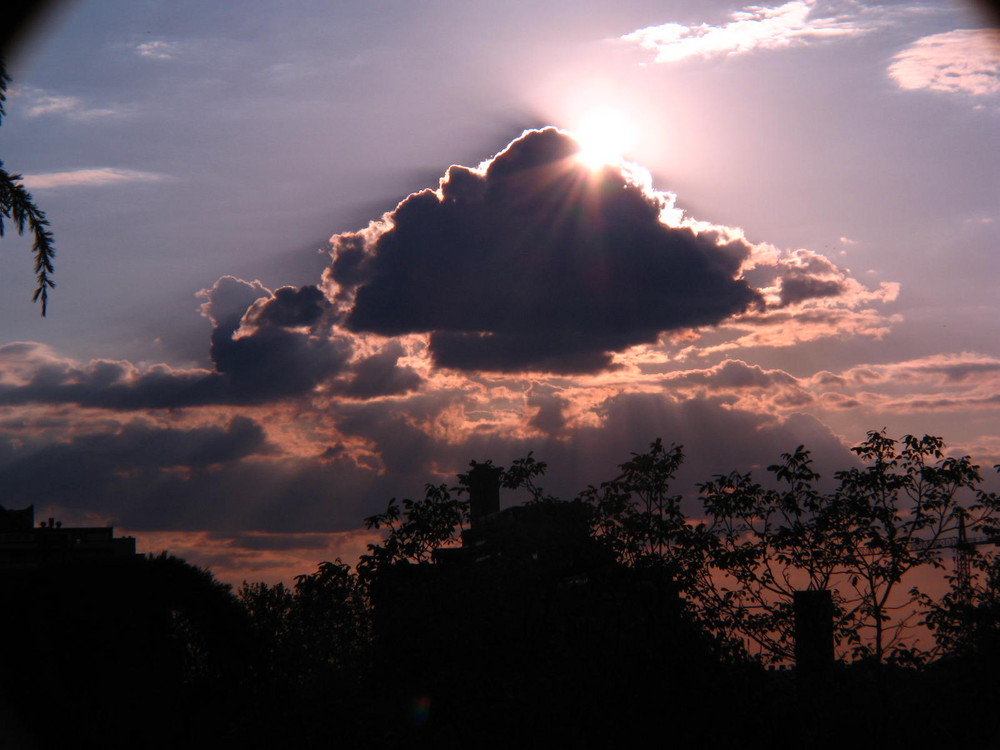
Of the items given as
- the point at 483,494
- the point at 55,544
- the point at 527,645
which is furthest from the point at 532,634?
the point at 483,494

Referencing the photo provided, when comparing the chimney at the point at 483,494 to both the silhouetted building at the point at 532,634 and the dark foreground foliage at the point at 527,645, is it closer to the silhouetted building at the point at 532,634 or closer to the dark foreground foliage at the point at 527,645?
the dark foreground foliage at the point at 527,645

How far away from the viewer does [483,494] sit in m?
32.3

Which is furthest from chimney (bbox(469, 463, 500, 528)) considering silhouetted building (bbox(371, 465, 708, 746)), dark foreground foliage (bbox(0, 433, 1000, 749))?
silhouetted building (bbox(371, 465, 708, 746))

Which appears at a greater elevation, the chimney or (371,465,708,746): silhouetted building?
the chimney

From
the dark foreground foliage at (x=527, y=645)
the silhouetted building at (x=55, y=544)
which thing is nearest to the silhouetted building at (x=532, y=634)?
the dark foreground foliage at (x=527, y=645)

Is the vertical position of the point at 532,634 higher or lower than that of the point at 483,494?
lower

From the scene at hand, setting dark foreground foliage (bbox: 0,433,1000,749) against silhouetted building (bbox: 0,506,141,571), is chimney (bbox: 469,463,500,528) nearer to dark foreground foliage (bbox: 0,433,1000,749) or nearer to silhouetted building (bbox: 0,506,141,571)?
dark foreground foliage (bbox: 0,433,1000,749)

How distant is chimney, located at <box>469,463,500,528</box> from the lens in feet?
79.2

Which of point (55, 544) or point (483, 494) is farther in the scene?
point (483, 494)

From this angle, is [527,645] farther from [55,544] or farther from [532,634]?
[55,544]

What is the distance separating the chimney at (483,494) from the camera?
24.1m

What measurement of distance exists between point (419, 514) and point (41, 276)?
43.1ft

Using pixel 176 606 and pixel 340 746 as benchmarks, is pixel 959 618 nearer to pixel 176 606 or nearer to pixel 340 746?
pixel 340 746

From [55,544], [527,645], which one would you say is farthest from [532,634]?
[55,544]
